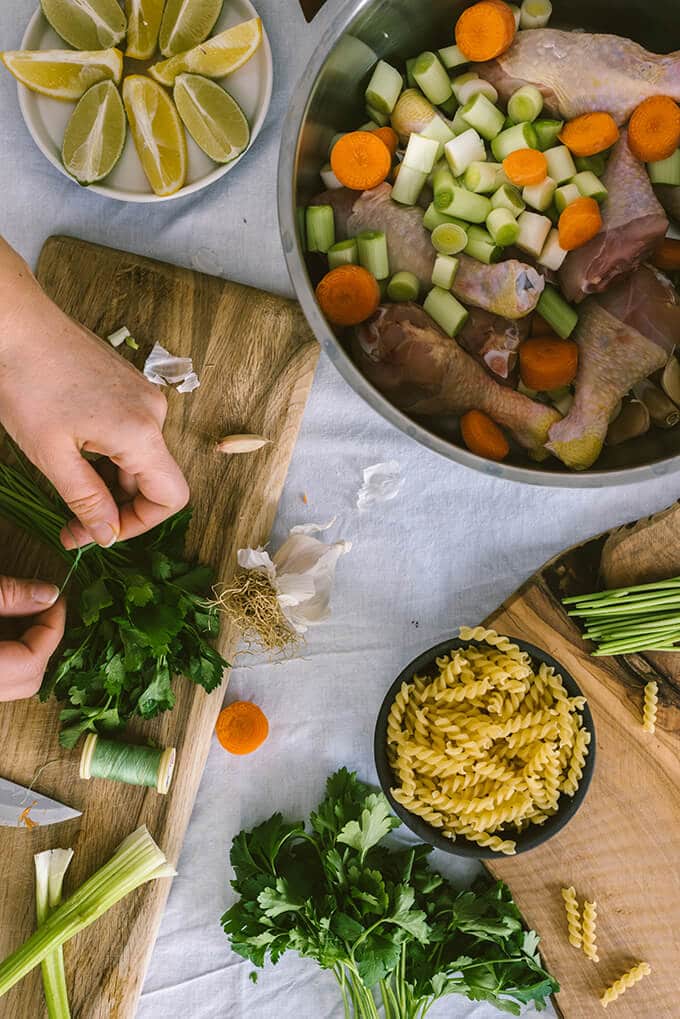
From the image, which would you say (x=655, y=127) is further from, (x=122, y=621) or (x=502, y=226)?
(x=122, y=621)

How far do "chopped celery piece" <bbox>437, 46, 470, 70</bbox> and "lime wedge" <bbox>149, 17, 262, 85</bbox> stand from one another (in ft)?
1.09

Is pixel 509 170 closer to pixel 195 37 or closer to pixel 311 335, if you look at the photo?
pixel 311 335

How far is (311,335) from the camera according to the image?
1584 mm

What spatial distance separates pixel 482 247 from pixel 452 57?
33 cm

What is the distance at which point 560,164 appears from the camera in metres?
1.42

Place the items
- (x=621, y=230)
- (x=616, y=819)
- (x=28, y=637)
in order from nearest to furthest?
(x=621, y=230), (x=28, y=637), (x=616, y=819)

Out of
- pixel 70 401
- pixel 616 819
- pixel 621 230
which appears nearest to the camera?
pixel 70 401

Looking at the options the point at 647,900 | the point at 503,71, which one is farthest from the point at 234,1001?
the point at 503,71

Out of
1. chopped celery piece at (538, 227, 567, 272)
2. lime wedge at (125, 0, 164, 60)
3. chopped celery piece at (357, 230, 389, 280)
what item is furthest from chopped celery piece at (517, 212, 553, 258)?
lime wedge at (125, 0, 164, 60)

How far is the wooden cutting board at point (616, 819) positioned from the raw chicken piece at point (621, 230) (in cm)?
44

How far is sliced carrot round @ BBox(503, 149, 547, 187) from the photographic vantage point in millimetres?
1384

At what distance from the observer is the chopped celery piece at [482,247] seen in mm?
1417

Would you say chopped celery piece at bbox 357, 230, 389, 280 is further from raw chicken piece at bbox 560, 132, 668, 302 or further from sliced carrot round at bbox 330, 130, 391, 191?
raw chicken piece at bbox 560, 132, 668, 302

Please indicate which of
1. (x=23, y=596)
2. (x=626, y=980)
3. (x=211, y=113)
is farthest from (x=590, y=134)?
(x=626, y=980)
